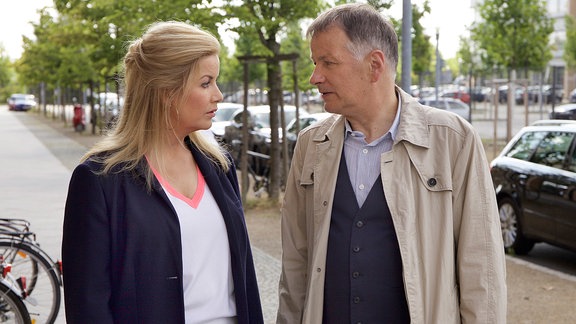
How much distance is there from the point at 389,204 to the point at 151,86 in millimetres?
827

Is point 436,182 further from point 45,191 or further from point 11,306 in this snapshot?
point 45,191

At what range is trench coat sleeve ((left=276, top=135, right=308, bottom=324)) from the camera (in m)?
3.31

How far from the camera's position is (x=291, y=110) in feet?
69.9

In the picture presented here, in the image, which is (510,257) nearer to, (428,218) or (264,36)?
(264,36)

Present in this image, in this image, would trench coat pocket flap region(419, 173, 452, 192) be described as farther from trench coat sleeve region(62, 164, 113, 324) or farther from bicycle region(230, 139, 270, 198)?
bicycle region(230, 139, 270, 198)

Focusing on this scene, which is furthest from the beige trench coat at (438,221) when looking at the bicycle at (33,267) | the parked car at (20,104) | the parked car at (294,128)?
the parked car at (20,104)

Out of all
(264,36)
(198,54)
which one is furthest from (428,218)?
(264,36)

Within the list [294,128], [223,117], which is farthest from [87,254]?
[223,117]

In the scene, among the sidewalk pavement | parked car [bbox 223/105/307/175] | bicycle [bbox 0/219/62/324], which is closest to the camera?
bicycle [bbox 0/219/62/324]

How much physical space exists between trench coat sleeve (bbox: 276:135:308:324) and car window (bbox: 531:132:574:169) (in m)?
6.55

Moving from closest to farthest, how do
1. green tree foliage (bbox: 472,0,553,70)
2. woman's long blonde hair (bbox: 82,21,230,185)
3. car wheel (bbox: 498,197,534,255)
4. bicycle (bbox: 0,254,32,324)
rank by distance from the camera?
woman's long blonde hair (bbox: 82,21,230,185)
bicycle (bbox: 0,254,32,324)
car wheel (bbox: 498,197,534,255)
green tree foliage (bbox: 472,0,553,70)

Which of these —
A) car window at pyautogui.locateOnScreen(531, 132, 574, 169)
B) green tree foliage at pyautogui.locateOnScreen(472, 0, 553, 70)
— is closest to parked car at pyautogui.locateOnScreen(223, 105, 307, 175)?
car window at pyautogui.locateOnScreen(531, 132, 574, 169)

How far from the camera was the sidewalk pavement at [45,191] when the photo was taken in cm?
883

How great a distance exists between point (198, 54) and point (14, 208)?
11080mm
